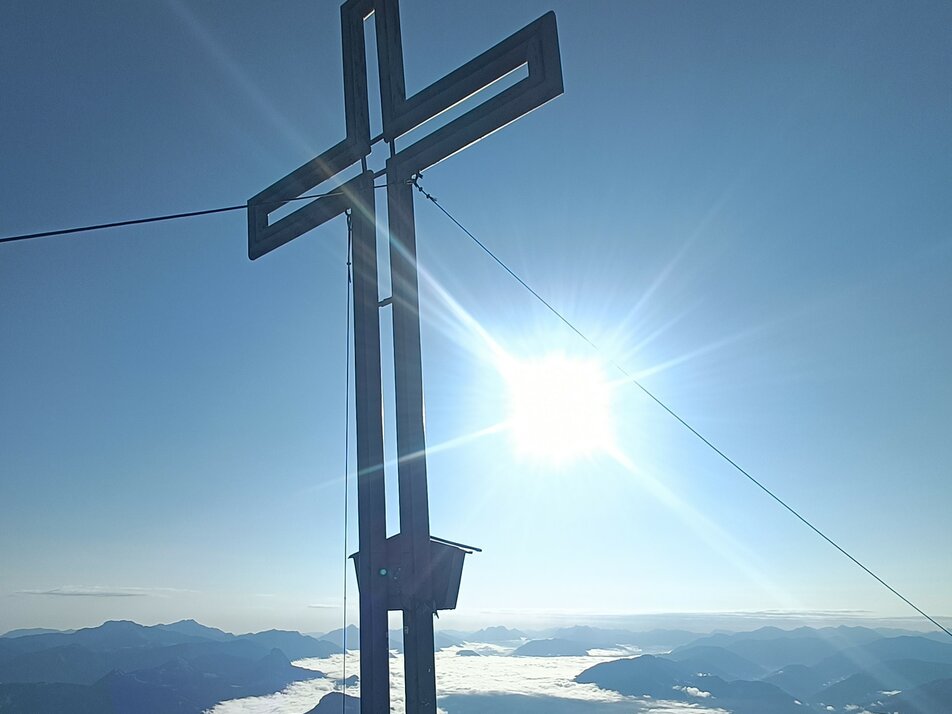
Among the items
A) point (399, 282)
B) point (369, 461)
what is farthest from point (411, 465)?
point (399, 282)

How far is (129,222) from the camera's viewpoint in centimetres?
649

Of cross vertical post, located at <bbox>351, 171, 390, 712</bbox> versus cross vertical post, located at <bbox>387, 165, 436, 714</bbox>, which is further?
cross vertical post, located at <bbox>351, 171, 390, 712</bbox>

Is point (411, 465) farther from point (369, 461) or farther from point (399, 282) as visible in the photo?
point (399, 282)

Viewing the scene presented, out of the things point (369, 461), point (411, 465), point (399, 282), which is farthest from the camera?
point (399, 282)

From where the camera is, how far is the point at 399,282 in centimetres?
628

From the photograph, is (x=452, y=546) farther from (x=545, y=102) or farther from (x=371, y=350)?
(x=545, y=102)

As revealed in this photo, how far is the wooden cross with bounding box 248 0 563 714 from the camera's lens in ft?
18.8

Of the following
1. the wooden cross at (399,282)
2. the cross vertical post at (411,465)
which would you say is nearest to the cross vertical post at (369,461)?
the wooden cross at (399,282)

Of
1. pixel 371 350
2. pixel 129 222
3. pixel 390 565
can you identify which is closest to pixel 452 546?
pixel 390 565

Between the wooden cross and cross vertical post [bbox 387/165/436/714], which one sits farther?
the wooden cross

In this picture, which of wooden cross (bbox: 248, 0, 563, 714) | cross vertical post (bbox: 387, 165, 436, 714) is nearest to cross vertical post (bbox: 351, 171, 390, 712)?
wooden cross (bbox: 248, 0, 563, 714)

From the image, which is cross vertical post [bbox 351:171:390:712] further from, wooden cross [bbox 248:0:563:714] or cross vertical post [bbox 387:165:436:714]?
cross vertical post [bbox 387:165:436:714]

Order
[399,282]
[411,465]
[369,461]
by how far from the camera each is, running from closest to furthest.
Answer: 1. [411,465]
2. [369,461]
3. [399,282]

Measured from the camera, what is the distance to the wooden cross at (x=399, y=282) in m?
5.73
